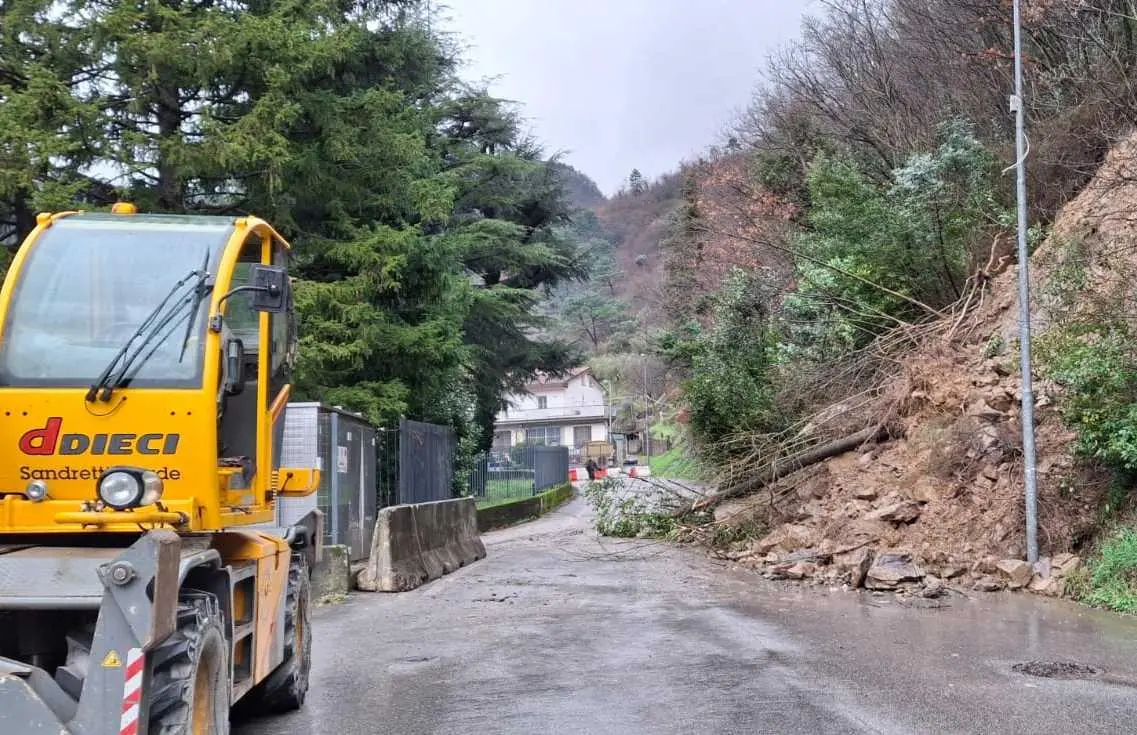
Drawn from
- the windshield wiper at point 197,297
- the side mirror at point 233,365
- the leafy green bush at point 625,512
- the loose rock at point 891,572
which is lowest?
the loose rock at point 891,572

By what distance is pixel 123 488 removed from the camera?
5.39 meters

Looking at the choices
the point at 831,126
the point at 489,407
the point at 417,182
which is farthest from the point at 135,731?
the point at 489,407

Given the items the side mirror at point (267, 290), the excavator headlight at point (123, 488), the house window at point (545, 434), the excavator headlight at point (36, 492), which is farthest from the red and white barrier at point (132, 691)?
the house window at point (545, 434)

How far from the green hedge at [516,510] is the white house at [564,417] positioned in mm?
58018

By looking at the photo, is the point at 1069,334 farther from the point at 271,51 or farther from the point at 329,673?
the point at 271,51

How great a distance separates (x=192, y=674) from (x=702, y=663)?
5458 millimetres

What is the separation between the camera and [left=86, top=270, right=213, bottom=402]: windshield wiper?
5816mm

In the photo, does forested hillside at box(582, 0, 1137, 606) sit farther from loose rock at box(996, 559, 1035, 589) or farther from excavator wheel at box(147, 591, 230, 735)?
excavator wheel at box(147, 591, 230, 735)

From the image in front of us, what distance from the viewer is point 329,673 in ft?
31.6

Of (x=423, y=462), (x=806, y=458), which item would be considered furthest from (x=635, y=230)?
(x=806, y=458)

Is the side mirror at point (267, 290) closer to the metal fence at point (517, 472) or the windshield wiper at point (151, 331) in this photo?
the windshield wiper at point (151, 331)

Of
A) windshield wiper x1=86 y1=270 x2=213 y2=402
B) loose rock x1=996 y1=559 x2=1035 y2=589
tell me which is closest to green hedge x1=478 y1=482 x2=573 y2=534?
loose rock x1=996 y1=559 x2=1035 y2=589

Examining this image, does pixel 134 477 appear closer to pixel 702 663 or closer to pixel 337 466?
pixel 702 663

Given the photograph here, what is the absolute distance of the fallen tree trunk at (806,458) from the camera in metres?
18.9
